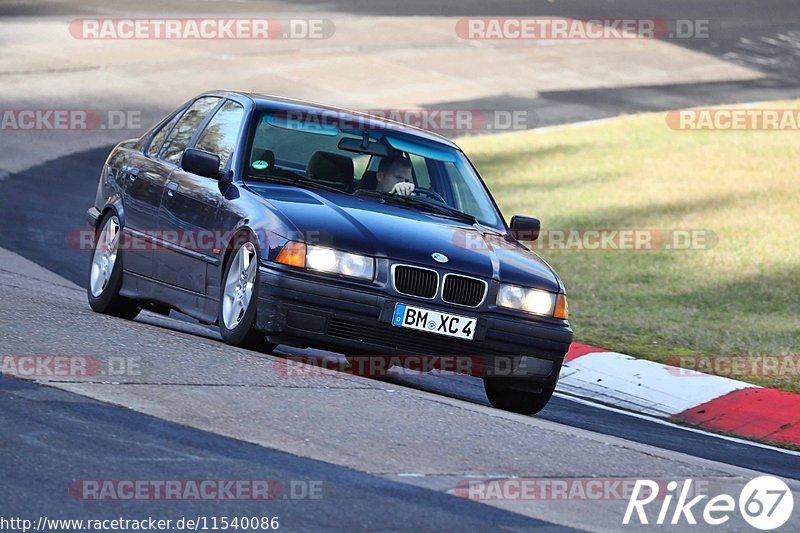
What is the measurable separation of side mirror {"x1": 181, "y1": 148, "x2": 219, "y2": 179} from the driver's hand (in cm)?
108

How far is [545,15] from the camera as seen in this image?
122 ft

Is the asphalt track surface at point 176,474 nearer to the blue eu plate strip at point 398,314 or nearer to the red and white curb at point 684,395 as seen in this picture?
the blue eu plate strip at point 398,314

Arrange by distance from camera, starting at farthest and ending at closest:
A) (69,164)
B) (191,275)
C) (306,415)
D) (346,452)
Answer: (69,164), (191,275), (306,415), (346,452)

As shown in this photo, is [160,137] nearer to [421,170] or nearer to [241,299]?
[421,170]

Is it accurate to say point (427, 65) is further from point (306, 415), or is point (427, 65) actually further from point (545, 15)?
point (306, 415)

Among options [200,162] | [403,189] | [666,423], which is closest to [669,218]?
[666,423]

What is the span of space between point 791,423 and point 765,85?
21418mm

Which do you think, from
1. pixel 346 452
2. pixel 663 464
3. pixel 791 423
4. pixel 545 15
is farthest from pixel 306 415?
pixel 545 15

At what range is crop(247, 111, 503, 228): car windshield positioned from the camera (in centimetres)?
932

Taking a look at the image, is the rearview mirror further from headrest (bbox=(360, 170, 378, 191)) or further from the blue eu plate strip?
the blue eu plate strip

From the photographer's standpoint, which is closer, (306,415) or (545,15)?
(306,415)

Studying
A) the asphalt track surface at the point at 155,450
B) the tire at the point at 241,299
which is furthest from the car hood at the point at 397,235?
the asphalt track surface at the point at 155,450

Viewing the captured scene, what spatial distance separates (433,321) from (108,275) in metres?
2.77

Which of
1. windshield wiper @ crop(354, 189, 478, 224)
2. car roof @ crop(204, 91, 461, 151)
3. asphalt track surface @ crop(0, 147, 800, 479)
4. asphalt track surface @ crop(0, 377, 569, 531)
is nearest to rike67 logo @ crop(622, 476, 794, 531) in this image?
asphalt track surface @ crop(0, 377, 569, 531)
